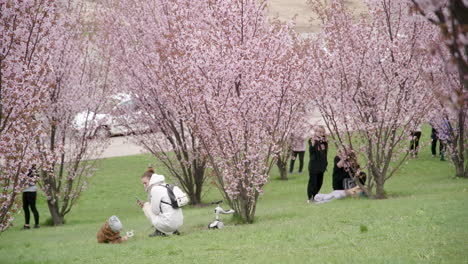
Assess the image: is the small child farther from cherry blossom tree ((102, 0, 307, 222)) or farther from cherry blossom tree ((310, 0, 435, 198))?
cherry blossom tree ((310, 0, 435, 198))

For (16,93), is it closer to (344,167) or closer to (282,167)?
(344,167)

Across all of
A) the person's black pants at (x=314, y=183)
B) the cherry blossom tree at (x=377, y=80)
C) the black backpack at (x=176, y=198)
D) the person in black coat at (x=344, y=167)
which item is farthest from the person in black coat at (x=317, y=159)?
the black backpack at (x=176, y=198)

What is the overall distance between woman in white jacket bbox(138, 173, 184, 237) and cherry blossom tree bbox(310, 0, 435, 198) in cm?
508

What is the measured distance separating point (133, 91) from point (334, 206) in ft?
25.8

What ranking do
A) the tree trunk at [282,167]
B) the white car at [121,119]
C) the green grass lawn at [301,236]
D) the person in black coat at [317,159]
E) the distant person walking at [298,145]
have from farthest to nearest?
1. the distant person walking at [298,145]
2. the tree trunk at [282,167]
3. the white car at [121,119]
4. the person in black coat at [317,159]
5. the green grass lawn at [301,236]

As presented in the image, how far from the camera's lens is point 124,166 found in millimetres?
27906

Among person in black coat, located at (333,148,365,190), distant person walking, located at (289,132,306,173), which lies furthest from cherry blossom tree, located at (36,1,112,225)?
person in black coat, located at (333,148,365,190)

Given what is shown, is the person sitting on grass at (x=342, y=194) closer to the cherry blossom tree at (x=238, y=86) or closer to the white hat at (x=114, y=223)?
the cherry blossom tree at (x=238, y=86)

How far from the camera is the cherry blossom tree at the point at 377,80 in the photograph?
15.5m

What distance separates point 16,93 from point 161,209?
3.63 metres

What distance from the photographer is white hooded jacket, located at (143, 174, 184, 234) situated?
12.5 meters

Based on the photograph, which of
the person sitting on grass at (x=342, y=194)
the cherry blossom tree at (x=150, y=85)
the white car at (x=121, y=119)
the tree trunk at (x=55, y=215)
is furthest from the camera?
the white car at (x=121, y=119)

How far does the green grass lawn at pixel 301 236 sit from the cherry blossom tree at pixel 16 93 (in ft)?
4.93

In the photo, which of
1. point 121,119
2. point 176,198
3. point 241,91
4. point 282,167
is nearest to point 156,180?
point 176,198
